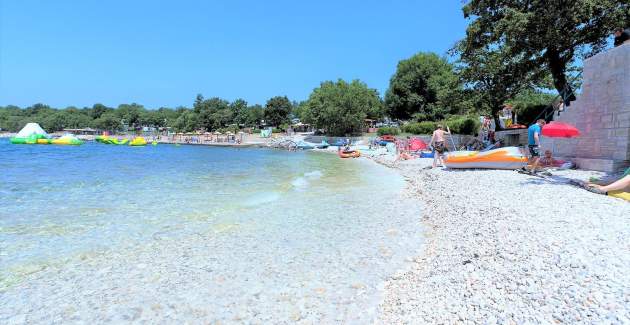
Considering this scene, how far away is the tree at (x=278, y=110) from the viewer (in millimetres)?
93062

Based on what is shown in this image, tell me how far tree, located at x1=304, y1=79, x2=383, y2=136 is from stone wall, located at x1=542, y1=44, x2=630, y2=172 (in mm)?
41698

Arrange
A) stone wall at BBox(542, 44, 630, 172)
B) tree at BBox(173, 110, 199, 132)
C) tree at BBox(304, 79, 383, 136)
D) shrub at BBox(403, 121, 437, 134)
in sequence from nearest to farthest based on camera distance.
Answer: stone wall at BBox(542, 44, 630, 172)
shrub at BBox(403, 121, 437, 134)
tree at BBox(304, 79, 383, 136)
tree at BBox(173, 110, 199, 132)

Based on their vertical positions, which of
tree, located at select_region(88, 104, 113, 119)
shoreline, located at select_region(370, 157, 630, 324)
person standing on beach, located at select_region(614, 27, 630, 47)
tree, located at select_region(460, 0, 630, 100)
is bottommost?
shoreline, located at select_region(370, 157, 630, 324)

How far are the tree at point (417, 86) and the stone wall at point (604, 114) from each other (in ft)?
131

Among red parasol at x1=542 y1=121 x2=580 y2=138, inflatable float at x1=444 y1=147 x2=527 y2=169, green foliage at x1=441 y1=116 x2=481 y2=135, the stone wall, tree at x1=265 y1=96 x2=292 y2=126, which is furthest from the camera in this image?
tree at x1=265 y1=96 x2=292 y2=126

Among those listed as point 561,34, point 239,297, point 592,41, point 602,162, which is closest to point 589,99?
A: point 602,162

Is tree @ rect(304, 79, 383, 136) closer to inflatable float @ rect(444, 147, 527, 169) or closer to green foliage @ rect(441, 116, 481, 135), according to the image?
green foliage @ rect(441, 116, 481, 135)

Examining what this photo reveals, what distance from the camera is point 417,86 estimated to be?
5406 cm

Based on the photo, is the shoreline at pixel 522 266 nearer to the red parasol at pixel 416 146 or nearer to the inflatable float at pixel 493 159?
the inflatable float at pixel 493 159

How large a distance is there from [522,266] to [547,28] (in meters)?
15.5

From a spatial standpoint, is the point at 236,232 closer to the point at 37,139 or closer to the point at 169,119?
the point at 37,139

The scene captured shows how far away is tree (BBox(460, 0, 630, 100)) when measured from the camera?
14609 mm

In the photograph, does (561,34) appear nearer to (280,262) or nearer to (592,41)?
(592,41)

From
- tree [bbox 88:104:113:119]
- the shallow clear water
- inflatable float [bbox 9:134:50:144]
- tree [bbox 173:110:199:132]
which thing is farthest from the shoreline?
tree [bbox 88:104:113:119]
